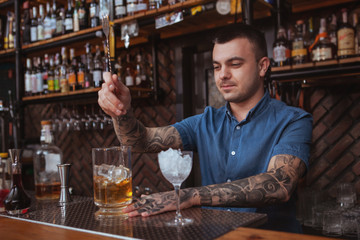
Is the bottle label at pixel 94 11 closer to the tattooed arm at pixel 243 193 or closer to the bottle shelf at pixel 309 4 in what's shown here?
the bottle shelf at pixel 309 4

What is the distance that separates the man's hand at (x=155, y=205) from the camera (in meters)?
1.08

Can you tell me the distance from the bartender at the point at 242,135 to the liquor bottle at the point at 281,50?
456 millimetres

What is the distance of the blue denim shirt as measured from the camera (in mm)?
1479

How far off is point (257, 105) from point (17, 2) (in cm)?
276

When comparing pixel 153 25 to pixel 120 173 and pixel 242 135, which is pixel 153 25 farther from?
pixel 120 173

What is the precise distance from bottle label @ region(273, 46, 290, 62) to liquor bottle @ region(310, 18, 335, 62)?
0.16 metres

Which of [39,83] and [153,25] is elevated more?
[153,25]

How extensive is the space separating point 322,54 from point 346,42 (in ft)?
0.46

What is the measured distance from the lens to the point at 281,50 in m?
2.20

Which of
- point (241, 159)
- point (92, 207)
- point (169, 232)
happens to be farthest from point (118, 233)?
point (241, 159)

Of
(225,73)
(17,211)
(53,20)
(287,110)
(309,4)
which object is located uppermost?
(53,20)

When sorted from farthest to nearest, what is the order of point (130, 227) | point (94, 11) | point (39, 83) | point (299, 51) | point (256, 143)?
point (39, 83)
point (94, 11)
point (299, 51)
point (256, 143)
point (130, 227)

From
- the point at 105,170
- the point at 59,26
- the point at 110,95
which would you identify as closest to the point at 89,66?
the point at 59,26

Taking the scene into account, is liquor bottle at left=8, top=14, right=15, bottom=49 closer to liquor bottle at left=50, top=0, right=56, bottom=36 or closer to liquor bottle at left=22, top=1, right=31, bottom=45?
liquor bottle at left=22, top=1, right=31, bottom=45
